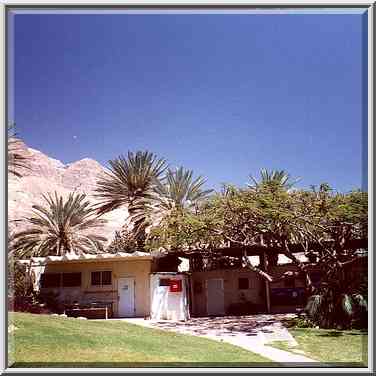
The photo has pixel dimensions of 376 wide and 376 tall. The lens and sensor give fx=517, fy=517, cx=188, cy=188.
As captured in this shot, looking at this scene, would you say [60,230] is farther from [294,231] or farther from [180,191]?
[294,231]

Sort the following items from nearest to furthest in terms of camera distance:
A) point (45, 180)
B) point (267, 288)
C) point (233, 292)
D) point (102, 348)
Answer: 1. point (102, 348)
2. point (45, 180)
3. point (267, 288)
4. point (233, 292)

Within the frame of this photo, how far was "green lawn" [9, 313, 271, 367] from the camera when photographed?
10086 millimetres

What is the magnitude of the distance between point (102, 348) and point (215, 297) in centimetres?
522

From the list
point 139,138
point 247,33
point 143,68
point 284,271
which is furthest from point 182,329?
point 247,33

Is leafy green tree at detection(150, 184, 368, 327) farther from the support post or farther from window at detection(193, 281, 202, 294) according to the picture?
window at detection(193, 281, 202, 294)

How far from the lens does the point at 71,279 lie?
14484 mm

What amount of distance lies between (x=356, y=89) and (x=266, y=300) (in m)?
6.81

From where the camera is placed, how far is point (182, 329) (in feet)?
41.8

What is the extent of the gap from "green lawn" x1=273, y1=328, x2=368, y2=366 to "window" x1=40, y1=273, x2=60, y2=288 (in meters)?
6.15

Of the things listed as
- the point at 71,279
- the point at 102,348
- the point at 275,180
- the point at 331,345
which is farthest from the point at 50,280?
the point at 331,345

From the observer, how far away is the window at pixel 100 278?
14.5 meters

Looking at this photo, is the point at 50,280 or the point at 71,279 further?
the point at 71,279

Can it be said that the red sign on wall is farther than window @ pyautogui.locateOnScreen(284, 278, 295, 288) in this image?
Yes

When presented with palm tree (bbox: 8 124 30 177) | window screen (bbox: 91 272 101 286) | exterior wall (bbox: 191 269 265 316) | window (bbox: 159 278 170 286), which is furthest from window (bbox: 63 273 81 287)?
palm tree (bbox: 8 124 30 177)
